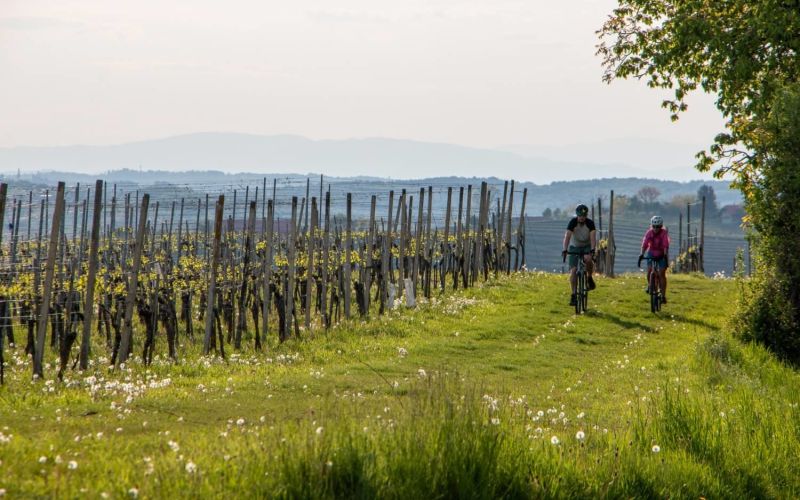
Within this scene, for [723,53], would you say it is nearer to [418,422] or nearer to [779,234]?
[779,234]

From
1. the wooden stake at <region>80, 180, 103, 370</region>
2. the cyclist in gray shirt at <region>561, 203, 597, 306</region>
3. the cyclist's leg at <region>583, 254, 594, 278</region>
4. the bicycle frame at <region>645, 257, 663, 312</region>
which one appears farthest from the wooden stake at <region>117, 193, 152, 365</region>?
the bicycle frame at <region>645, 257, 663, 312</region>

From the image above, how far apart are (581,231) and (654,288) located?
3599mm

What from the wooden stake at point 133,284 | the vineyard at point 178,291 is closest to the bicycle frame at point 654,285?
the vineyard at point 178,291

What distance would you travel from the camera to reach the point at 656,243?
26.4m

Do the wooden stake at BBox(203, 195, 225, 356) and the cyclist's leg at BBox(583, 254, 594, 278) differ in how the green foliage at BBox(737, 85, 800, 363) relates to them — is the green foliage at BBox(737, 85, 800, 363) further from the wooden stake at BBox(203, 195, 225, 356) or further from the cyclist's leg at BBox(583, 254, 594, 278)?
the wooden stake at BBox(203, 195, 225, 356)

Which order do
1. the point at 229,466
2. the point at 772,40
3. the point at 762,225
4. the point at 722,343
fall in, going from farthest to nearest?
the point at 772,40 < the point at 762,225 < the point at 722,343 < the point at 229,466

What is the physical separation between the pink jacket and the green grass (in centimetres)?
365

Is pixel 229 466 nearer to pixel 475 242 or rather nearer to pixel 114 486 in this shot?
pixel 114 486

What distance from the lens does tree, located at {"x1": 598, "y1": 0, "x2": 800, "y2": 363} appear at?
2080cm

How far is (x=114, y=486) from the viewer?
815cm

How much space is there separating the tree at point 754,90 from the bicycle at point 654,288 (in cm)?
286

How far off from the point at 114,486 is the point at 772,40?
2072 centimetres

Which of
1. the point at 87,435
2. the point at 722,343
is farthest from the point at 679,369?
the point at 87,435

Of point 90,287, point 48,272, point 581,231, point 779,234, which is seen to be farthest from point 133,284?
point 779,234
